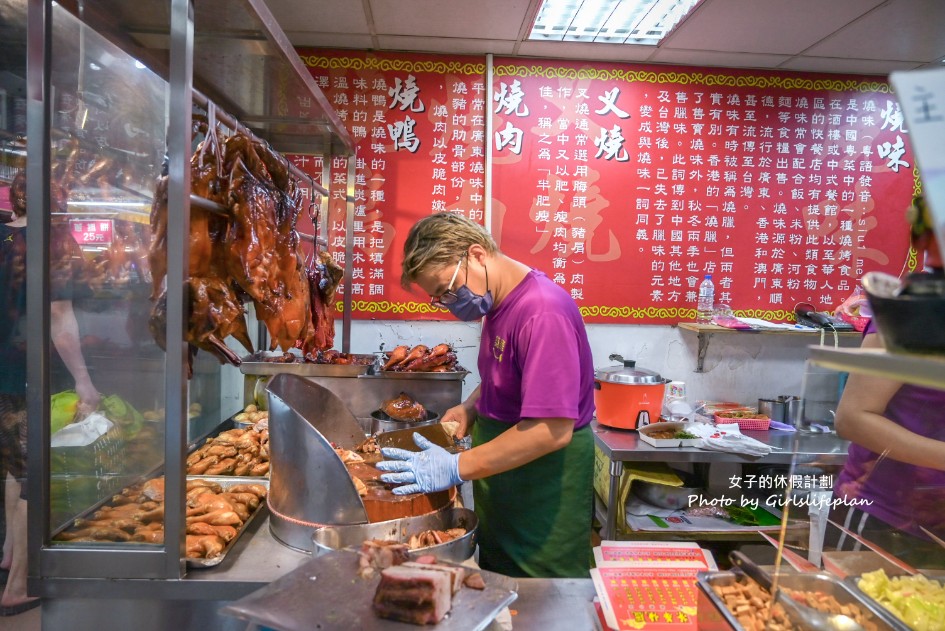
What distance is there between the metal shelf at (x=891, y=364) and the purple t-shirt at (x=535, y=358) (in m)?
1.04

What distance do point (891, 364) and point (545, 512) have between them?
1.68 meters

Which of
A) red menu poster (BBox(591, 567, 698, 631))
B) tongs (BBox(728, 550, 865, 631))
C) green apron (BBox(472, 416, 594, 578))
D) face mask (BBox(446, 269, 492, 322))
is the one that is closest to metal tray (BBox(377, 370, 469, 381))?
green apron (BBox(472, 416, 594, 578))

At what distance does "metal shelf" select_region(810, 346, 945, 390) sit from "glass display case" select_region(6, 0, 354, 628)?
4.75ft

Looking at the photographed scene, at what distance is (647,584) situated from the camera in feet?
4.84

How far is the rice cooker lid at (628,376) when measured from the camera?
12.1 feet

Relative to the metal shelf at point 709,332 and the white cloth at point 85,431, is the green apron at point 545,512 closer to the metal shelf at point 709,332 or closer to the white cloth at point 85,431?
the white cloth at point 85,431

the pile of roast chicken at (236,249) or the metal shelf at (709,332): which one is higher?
the pile of roast chicken at (236,249)

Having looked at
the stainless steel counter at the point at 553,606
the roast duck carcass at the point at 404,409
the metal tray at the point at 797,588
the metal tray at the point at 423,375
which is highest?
the metal tray at the point at 423,375

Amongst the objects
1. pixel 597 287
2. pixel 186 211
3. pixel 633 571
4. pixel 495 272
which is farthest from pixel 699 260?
pixel 186 211

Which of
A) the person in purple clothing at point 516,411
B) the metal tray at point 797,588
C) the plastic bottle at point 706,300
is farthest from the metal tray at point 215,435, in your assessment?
the plastic bottle at point 706,300

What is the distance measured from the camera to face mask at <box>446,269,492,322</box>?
217 cm

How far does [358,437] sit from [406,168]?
231 cm

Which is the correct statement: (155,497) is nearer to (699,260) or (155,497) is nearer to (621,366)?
(621,366)

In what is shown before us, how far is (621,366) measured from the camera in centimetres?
402
